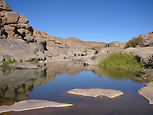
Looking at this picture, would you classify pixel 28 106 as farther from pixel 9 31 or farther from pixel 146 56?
pixel 9 31

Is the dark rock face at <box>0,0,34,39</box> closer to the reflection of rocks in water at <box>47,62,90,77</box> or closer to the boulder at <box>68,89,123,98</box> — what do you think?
the reflection of rocks in water at <box>47,62,90,77</box>

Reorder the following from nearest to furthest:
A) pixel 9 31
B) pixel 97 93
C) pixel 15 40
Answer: pixel 97 93 → pixel 15 40 → pixel 9 31

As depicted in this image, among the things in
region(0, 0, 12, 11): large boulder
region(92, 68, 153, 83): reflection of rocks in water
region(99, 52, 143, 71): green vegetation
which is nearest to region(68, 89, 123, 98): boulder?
region(92, 68, 153, 83): reflection of rocks in water

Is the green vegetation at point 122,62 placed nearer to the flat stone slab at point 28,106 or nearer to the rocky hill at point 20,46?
the rocky hill at point 20,46

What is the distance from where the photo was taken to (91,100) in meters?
3.71

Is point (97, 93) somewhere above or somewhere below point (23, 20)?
below

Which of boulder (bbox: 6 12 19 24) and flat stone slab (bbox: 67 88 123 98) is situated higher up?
boulder (bbox: 6 12 19 24)

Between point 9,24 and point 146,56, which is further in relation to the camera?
point 9,24

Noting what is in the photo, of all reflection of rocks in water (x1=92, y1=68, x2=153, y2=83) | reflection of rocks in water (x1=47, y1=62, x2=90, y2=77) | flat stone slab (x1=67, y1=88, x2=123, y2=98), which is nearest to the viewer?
flat stone slab (x1=67, y1=88, x2=123, y2=98)

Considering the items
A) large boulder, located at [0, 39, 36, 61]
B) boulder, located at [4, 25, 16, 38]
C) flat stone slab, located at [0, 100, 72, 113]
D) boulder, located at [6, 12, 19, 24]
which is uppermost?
boulder, located at [6, 12, 19, 24]

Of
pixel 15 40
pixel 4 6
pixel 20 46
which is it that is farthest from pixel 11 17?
pixel 20 46

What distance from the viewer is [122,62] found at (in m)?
10.5

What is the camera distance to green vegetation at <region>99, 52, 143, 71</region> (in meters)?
9.47

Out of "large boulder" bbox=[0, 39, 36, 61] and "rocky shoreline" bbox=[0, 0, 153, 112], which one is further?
"large boulder" bbox=[0, 39, 36, 61]
